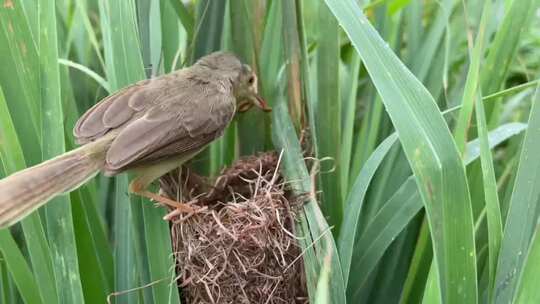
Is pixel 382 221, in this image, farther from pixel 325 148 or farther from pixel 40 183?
pixel 40 183

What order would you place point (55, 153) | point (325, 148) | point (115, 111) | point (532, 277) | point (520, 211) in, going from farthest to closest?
point (325, 148), point (115, 111), point (55, 153), point (520, 211), point (532, 277)

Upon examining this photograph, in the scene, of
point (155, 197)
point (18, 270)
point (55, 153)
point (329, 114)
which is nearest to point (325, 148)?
point (329, 114)

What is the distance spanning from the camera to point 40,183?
4.69 ft

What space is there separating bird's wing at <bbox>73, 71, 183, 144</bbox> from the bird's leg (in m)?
0.15

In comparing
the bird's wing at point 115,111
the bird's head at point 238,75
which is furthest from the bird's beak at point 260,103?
the bird's wing at point 115,111

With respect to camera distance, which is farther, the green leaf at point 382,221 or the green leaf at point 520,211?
the green leaf at point 382,221

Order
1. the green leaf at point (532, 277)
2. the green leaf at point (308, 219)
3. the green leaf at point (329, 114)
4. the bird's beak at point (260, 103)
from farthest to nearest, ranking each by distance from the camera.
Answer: the bird's beak at point (260, 103) → the green leaf at point (329, 114) → the green leaf at point (308, 219) → the green leaf at point (532, 277)

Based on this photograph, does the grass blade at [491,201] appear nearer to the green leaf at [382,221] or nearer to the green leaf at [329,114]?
the green leaf at [382,221]

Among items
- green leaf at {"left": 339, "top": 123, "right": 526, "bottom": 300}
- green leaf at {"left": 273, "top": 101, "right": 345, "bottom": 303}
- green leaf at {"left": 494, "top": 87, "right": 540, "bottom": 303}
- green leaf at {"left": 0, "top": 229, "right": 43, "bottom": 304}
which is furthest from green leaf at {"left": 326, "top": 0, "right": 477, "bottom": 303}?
green leaf at {"left": 0, "top": 229, "right": 43, "bottom": 304}

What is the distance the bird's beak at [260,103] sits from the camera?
189cm

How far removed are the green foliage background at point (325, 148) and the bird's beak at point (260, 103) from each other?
3 cm

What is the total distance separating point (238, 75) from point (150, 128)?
1.01 ft

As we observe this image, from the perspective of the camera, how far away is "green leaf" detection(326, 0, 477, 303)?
124 centimetres

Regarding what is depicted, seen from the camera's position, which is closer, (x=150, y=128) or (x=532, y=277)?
(x=532, y=277)
